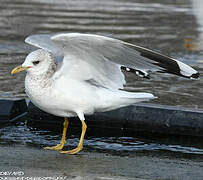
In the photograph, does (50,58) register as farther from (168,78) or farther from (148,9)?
(148,9)

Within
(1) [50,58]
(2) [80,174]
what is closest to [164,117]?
(1) [50,58]

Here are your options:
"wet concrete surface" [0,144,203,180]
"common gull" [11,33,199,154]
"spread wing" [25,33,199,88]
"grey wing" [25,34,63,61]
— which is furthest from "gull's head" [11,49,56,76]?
"wet concrete surface" [0,144,203,180]

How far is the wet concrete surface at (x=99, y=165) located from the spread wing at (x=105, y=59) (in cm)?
80

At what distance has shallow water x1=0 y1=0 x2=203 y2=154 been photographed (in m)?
6.12

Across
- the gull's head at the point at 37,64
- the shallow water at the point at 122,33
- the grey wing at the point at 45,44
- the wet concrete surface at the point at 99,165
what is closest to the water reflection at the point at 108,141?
the shallow water at the point at 122,33

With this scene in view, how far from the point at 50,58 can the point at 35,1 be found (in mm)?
12220

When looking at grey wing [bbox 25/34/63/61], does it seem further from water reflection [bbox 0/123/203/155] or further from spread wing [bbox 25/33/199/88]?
water reflection [bbox 0/123/203/155]

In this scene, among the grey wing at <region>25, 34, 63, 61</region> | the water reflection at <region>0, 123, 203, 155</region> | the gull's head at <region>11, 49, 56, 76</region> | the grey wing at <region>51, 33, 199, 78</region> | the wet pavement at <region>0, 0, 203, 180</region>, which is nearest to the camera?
the wet pavement at <region>0, 0, 203, 180</region>

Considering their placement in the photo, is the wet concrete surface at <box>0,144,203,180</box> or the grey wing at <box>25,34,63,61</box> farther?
the grey wing at <box>25,34,63,61</box>

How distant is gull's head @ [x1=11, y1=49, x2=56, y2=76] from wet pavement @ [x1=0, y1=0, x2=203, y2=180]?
74 cm

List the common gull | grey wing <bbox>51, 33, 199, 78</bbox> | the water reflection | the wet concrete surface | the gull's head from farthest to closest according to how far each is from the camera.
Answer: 1. the water reflection
2. the gull's head
3. the common gull
4. grey wing <bbox>51, 33, 199, 78</bbox>
5. the wet concrete surface

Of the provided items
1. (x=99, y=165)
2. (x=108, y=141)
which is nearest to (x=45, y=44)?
(x=108, y=141)

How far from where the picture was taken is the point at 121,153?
5621 mm

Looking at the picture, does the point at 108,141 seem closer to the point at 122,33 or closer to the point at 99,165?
the point at 99,165
